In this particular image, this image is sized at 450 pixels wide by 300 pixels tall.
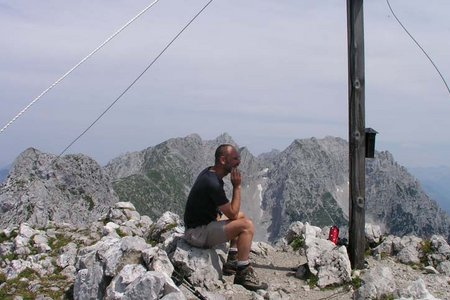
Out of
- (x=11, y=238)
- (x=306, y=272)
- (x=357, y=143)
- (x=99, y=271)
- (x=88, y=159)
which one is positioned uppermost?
(x=357, y=143)

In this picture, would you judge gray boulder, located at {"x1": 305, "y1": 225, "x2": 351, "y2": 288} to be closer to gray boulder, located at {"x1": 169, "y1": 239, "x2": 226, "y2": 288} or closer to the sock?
the sock

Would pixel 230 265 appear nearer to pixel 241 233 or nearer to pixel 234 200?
pixel 241 233

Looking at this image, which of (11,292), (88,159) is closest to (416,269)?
(11,292)

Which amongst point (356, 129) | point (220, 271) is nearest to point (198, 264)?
point (220, 271)

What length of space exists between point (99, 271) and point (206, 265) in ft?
7.24

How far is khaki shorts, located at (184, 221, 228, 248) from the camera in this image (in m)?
10.9

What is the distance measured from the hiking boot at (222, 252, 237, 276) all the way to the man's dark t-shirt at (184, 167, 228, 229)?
1166 millimetres

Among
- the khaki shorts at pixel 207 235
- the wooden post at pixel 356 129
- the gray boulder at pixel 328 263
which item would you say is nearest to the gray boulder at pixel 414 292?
the gray boulder at pixel 328 263

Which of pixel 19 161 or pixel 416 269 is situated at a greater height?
pixel 416 269

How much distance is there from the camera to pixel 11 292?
13.2 metres

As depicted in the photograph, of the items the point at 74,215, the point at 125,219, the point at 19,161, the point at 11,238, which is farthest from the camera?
the point at 19,161

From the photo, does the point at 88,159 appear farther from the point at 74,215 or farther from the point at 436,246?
the point at 436,246

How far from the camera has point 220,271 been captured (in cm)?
1127

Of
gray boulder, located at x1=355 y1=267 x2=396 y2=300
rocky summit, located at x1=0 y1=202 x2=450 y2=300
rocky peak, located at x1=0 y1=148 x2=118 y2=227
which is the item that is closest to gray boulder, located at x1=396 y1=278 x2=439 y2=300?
rocky summit, located at x1=0 y1=202 x2=450 y2=300
